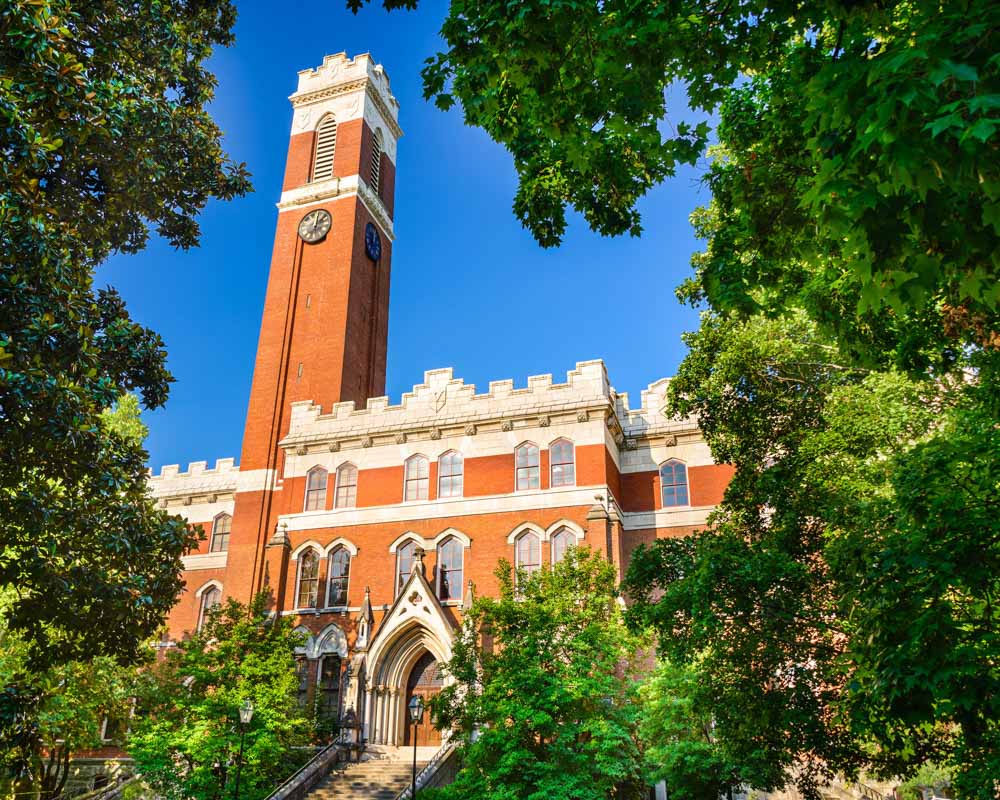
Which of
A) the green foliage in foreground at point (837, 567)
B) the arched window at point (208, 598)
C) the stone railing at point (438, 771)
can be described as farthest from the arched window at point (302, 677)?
the green foliage in foreground at point (837, 567)

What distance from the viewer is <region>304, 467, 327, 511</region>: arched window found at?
108 feet

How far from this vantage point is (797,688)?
12.2 metres

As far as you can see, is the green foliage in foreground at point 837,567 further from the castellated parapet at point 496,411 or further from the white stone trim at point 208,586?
the white stone trim at point 208,586

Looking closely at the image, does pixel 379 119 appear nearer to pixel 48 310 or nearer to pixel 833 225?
pixel 48 310

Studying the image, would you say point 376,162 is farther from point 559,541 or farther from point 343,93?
point 559,541

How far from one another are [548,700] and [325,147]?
1303 inches

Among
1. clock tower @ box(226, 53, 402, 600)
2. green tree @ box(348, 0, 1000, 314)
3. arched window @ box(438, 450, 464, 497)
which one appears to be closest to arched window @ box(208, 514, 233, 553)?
clock tower @ box(226, 53, 402, 600)

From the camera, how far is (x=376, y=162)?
44000 mm

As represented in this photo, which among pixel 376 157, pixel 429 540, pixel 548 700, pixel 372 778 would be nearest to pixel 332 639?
pixel 429 540

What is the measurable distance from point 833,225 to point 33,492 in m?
11.1

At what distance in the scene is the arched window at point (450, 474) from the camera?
31.1m

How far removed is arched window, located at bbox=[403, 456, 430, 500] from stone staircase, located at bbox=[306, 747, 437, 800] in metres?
9.29

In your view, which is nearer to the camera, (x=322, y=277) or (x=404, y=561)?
(x=404, y=561)

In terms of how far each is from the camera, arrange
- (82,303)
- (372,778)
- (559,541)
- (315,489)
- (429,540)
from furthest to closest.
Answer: (315,489)
(429,540)
(559,541)
(372,778)
(82,303)
